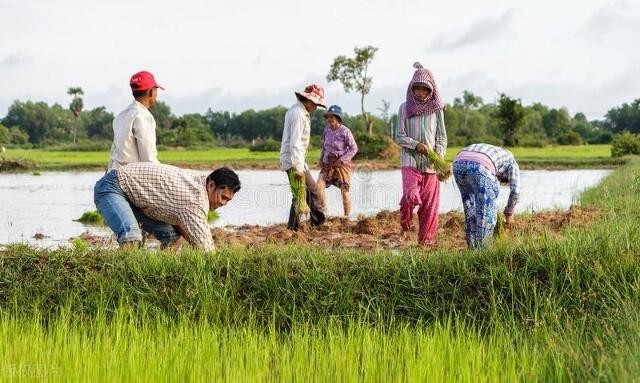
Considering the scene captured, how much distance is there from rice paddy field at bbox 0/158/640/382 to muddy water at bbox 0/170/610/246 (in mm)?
3473

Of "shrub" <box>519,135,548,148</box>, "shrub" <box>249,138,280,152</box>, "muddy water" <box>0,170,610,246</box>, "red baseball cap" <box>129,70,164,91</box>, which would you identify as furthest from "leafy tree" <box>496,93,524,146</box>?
"red baseball cap" <box>129,70,164,91</box>

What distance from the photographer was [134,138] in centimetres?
626

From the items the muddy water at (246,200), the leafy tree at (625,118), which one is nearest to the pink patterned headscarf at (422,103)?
the muddy water at (246,200)

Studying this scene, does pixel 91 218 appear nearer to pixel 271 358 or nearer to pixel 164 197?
pixel 164 197

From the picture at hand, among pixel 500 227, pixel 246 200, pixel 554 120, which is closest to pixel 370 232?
pixel 500 227

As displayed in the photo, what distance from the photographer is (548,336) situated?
4.11m

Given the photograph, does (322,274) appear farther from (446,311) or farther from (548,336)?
(548,336)

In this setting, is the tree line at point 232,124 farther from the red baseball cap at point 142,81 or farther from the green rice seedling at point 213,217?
the red baseball cap at point 142,81

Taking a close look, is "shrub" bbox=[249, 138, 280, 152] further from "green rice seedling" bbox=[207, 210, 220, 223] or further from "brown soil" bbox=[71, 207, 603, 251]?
"brown soil" bbox=[71, 207, 603, 251]

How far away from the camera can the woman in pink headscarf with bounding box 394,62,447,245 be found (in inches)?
294

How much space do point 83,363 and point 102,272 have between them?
1322 millimetres

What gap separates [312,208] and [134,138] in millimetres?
3702

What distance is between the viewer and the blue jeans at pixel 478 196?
20.2ft

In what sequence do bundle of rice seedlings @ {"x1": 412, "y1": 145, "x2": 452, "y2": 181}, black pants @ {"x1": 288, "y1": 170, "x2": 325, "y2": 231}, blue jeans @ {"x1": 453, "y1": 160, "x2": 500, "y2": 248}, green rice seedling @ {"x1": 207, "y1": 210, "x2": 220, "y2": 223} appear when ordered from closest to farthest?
blue jeans @ {"x1": 453, "y1": 160, "x2": 500, "y2": 248} → bundle of rice seedlings @ {"x1": 412, "y1": 145, "x2": 452, "y2": 181} → black pants @ {"x1": 288, "y1": 170, "x2": 325, "y2": 231} → green rice seedling @ {"x1": 207, "y1": 210, "x2": 220, "y2": 223}
